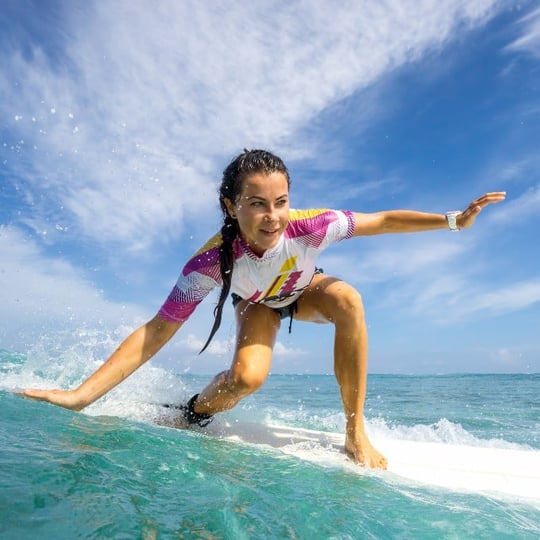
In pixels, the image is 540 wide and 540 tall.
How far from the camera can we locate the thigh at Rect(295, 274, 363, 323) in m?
3.65

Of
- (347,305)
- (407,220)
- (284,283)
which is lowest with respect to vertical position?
(347,305)

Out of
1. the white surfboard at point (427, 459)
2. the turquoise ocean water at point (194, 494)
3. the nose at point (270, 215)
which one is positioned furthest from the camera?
the nose at point (270, 215)

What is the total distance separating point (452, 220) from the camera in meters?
3.65

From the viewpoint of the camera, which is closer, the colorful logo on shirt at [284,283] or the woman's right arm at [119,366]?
the woman's right arm at [119,366]

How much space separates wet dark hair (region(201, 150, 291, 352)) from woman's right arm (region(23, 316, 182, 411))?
485 millimetres

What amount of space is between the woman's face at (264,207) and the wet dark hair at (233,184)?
55 mm

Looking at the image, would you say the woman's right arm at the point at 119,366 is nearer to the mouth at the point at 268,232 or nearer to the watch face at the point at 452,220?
the mouth at the point at 268,232

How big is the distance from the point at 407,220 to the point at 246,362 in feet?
5.01

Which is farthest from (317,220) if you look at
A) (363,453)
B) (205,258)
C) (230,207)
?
(363,453)

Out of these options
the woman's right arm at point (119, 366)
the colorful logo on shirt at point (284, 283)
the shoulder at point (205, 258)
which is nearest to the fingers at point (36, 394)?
the woman's right arm at point (119, 366)

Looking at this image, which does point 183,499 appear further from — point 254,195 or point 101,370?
point 254,195

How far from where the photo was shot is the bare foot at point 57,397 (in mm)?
3154

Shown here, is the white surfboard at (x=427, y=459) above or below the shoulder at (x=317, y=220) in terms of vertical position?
below

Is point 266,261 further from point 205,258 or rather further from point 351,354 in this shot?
point 351,354
